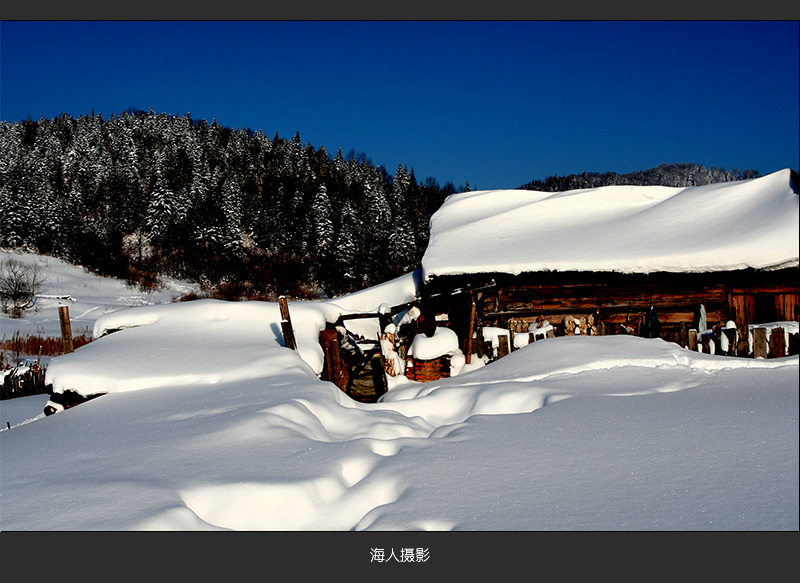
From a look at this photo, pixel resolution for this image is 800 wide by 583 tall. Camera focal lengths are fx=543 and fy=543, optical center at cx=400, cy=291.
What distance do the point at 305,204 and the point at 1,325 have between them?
39.5 m

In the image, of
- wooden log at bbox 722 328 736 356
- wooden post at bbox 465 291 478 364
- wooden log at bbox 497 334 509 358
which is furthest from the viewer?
wooden post at bbox 465 291 478 364

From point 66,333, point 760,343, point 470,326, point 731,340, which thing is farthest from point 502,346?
point 66,333

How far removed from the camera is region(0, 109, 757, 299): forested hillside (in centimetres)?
4347

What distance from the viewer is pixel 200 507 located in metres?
3.23

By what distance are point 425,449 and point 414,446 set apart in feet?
0.48

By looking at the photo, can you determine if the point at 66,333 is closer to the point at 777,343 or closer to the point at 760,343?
the point at 760,343

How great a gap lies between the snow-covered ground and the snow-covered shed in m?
4.18

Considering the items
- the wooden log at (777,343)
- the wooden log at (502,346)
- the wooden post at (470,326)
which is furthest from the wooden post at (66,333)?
the wooden log at (777,343)

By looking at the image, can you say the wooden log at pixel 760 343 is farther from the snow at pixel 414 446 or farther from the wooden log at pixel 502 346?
the wooden log at pixel 502 346

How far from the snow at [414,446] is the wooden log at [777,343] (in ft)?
4.51

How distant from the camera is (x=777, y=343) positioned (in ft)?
23.4

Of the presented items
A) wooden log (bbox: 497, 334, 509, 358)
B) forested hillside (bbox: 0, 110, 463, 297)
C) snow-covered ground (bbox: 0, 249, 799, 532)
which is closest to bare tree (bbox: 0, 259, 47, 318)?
forested hillside (bbox: 0, 110, 463, 297)

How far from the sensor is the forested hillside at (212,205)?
143 ft

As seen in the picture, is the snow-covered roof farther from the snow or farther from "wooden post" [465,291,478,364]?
the snow
